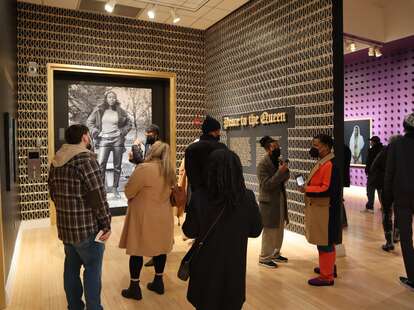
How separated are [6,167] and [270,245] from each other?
3131 mm

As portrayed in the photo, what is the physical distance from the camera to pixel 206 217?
200 cm

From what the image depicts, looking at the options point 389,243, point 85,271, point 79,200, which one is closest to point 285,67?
point 389,243

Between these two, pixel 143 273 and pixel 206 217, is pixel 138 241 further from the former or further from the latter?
pixel 206 217

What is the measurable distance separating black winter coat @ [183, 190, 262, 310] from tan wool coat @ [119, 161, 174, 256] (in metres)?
1.40

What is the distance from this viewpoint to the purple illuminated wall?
357 inches

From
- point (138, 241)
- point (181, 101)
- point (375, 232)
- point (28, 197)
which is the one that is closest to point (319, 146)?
point (138, 241)

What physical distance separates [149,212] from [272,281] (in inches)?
62.9

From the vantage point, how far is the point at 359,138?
1083 centimetres

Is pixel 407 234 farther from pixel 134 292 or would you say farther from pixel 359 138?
pixel 359 138

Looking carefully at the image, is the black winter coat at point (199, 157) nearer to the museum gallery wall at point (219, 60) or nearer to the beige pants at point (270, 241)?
the beige pants at point (270, 241)

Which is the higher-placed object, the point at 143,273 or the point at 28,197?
the point at 28,197

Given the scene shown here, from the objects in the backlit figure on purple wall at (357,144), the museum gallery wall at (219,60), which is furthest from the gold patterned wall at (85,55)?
the backlit figure on purple wall at (357,144)

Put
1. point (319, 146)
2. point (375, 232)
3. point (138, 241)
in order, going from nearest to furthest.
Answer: point (138, 241), point (319, 146), point (375, 232)

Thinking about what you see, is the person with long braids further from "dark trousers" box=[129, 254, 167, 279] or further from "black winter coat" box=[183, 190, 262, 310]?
"black winter coat" box=[183, 190, 262, 310]
